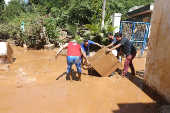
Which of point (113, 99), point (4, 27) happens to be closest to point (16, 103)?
point (113, 99)

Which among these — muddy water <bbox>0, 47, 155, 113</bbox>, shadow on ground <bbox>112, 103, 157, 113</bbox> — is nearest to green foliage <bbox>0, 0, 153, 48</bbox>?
muddy water <bbox>0, 47, 155, 113</bbox>

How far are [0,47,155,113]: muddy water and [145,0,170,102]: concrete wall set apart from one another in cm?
46

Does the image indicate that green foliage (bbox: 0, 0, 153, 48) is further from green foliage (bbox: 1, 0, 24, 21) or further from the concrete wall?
green foliage (bbox: 1, 0, 24, 21)

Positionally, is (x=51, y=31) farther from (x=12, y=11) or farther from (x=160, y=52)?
(x=12, y=11)

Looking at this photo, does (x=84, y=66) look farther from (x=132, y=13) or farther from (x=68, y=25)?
(x=132, y=13)

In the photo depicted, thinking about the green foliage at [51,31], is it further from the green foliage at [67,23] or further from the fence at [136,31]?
the fence at [136,31]

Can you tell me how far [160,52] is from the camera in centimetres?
370

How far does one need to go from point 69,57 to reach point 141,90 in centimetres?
227

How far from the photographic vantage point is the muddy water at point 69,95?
10.7ft

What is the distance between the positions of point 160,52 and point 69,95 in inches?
99.1

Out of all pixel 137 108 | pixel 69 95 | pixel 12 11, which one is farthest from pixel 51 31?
pixel 12 11

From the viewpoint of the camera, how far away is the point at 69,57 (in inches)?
172

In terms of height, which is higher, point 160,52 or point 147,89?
point 160,52

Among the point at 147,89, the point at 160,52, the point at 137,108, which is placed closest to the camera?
the point at 137,108
